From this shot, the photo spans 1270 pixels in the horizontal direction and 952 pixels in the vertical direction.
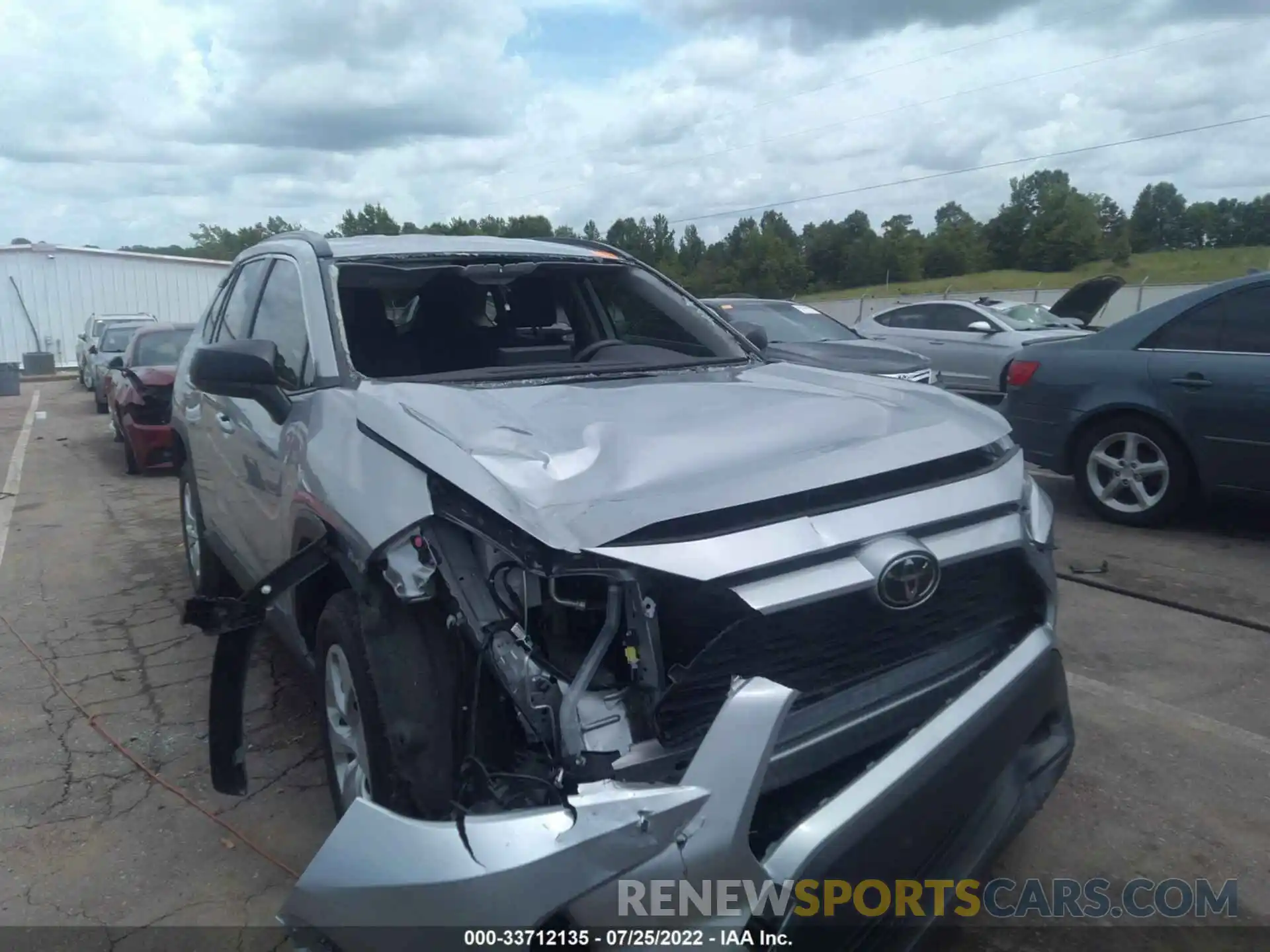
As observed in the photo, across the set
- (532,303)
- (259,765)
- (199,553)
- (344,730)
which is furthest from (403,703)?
(199,553)

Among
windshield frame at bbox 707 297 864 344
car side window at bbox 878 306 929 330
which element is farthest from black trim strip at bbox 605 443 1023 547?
car side window at bbox 878 306 929 330

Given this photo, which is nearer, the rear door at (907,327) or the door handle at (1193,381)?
the door handle at (1193,381)

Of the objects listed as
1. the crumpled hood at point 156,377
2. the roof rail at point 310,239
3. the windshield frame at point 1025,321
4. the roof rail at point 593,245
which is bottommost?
the windshield frame at point 1025,321

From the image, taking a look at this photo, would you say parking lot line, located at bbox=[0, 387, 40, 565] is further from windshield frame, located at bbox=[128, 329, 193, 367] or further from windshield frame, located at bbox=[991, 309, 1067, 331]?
windshield frame, located at bbox=[991, 309, 1067, 331]

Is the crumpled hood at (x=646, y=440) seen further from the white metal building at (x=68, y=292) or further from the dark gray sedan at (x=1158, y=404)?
the white metal building at (x=68, y=292)

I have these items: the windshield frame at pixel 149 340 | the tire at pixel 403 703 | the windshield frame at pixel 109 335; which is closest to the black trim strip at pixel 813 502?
the tire at pixel 403 703

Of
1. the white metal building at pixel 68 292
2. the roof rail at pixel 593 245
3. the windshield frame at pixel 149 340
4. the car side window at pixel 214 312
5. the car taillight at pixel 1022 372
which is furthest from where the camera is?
the white metal building at pixel 68 292

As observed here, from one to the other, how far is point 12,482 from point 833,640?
10.6 m

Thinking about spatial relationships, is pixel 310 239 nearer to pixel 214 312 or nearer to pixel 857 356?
pixel 214 312

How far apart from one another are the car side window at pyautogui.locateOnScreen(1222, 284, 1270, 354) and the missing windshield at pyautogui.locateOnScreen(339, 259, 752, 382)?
392 centimetres

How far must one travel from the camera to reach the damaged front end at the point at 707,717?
185 centimetres

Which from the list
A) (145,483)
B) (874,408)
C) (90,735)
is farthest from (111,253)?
(874,408)

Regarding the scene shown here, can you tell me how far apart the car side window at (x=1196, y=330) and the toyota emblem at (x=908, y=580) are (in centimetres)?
518

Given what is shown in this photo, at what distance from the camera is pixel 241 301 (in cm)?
468
